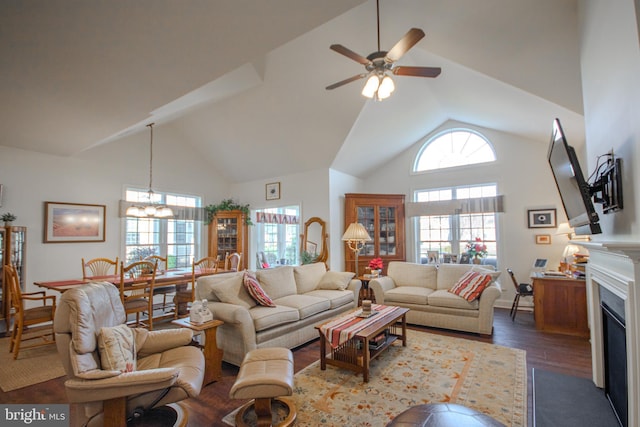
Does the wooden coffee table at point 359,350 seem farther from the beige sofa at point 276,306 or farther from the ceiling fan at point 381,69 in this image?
the ceiling fan at point 381,69

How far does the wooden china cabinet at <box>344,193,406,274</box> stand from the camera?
6418mm

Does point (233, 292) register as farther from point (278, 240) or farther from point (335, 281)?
point (278, 240)

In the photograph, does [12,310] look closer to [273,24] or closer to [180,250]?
[180,250]

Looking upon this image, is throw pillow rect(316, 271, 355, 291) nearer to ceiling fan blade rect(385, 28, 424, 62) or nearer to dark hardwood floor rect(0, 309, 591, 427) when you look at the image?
dark hardwood floor rect(0, 309, 591, 427)

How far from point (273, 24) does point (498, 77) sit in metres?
2.80

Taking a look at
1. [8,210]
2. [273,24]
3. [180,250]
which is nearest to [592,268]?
[273,24]

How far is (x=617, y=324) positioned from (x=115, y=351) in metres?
3.36

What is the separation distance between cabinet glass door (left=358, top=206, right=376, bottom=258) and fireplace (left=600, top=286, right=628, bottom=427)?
4.11 metres

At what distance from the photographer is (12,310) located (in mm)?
4184

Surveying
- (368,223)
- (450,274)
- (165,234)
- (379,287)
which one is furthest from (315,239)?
(165,234)

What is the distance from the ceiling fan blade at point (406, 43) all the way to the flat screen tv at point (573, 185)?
1187mm

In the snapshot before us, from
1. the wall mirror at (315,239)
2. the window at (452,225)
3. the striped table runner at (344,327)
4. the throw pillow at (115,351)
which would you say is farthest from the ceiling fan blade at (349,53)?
the window at (452,225)

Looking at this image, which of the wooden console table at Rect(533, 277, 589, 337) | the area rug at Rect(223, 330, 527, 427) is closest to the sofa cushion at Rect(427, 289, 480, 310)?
the area rug at Rect(223, 330, 527, 427)

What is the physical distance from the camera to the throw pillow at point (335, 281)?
466 centimetres
